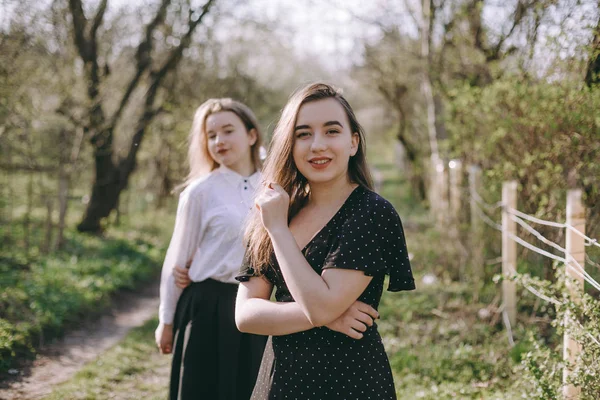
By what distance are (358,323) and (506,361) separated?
3.39m

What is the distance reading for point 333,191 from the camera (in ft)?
6.51

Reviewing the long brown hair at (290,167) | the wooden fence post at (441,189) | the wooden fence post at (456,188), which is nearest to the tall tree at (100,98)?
the wooden fence post at (441,189)

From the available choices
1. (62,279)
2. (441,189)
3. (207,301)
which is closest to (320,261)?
(207,301)

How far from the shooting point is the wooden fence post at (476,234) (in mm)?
6582

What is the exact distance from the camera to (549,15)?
17.8 feet

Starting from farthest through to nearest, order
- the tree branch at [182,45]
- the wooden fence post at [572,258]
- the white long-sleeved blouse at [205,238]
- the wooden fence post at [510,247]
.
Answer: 1. the tree branch at [182,45]
2. the wooden fence post at [510,247]
3. the white long-sleeved blouse at [205,238]
4. the wooden fence post at [572,258]

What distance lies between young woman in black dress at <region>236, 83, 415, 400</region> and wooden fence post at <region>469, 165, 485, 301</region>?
4.90 meters

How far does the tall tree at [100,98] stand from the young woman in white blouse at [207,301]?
24.8ft

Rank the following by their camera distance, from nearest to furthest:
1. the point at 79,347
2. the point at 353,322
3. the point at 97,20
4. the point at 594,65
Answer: the point at 353,322 → the point at 594,65 → the point at 79,347 → the point at 97,20

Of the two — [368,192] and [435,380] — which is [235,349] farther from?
[435,380]

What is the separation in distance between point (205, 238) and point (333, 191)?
1361 millimetres

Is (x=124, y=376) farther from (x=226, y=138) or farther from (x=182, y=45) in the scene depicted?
(x=182, y=45)

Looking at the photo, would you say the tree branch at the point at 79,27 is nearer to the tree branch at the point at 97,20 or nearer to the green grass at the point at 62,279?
the tree branch at the point at 97,20

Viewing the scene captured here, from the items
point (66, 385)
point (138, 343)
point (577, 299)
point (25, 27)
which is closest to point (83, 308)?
point (138, 343)
